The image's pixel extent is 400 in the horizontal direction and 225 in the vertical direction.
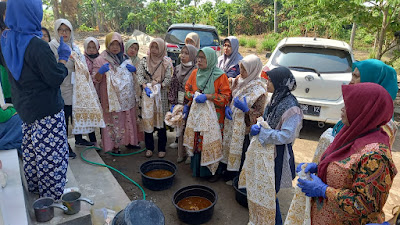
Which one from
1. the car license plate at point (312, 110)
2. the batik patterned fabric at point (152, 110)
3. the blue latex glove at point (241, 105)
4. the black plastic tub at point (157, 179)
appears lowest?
the black plastic tub at point (157, 179)

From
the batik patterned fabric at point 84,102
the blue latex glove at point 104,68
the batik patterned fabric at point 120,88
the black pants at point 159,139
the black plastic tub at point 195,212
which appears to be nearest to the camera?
the black plastic tub at point 195,212

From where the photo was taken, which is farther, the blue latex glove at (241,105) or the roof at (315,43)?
the roof at (315,43)

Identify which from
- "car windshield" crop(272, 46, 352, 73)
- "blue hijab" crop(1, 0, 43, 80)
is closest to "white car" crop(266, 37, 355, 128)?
"car windshield" crop(272, 46, 352, 73)

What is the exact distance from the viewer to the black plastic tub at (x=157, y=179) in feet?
11.2

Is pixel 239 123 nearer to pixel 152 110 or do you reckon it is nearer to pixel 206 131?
pixel 206 131

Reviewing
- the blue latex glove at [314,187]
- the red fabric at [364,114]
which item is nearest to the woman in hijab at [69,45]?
the blue latex glove at [314,187]

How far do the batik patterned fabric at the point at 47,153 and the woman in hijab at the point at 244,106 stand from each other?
5.62 feet

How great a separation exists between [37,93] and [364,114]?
224 cm

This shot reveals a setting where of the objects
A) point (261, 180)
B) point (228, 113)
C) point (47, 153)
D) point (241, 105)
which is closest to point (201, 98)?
point (228, 113)

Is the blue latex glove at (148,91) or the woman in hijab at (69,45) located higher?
the woman in hijab at (69,45)

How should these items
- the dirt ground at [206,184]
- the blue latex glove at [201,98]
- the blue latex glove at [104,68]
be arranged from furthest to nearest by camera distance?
the blue latex glove at [104,68], the blue latex glove at [201,98], the dirt ground at [206,184]

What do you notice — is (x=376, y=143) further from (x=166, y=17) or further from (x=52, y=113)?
(x=166, y=17)

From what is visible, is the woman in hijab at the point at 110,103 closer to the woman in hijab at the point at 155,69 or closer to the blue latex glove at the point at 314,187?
the woman in hijab at the point at 155,69

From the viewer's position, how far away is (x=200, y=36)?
7.65 metres
